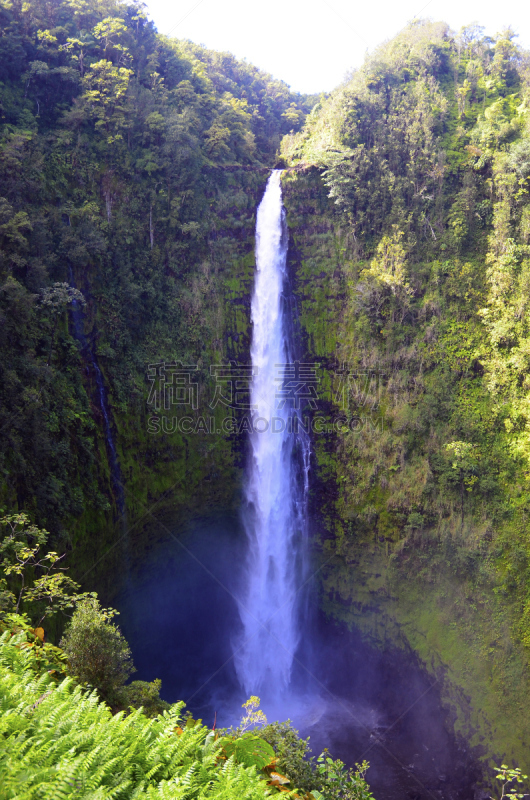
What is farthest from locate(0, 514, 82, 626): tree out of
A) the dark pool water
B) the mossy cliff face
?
the mossy cliff face

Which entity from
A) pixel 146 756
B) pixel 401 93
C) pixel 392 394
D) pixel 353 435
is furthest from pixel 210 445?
pixel 401 93

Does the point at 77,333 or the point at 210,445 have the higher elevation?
the point at 77,333

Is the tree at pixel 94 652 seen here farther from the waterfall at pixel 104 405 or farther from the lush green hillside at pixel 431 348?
the lush green hillside at pixel 431 348

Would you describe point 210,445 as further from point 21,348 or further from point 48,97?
point 48,97

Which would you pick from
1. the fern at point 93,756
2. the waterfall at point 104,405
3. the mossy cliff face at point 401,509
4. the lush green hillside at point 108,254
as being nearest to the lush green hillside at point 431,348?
the mossy cliff face at point 401,509

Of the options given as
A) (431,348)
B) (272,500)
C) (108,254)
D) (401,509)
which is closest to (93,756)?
(401,509)
